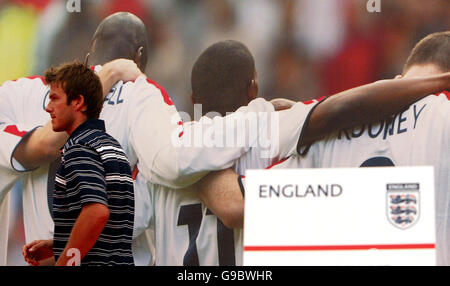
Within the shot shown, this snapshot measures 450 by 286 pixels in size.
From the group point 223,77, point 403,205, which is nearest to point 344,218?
point 403,205

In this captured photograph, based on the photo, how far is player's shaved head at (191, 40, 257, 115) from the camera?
3.04 m

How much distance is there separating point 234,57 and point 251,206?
25.5 inches

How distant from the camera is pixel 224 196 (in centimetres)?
295

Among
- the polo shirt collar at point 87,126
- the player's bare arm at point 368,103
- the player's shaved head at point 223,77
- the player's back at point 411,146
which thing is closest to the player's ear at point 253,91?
the player's shaved head at point 223,77

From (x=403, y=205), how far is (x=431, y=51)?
0.63 metres

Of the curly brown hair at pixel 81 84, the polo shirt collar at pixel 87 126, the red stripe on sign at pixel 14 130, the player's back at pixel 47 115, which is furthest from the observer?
the red stripe on sign at pixel 14 130

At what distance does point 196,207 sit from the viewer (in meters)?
2.97

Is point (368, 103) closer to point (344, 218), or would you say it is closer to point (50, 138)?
point (344, 218)

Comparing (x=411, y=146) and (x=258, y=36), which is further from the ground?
(x=258, y=36)

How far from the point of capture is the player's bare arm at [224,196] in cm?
291

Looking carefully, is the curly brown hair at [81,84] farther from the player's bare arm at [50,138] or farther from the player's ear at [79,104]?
the player's bare arm at [50,138]

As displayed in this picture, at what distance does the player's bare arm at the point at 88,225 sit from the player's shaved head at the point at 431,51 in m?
1.33

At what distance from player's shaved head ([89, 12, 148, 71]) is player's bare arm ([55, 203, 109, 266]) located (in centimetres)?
97

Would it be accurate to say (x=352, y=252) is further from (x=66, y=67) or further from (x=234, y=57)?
(x=66, y=67)
